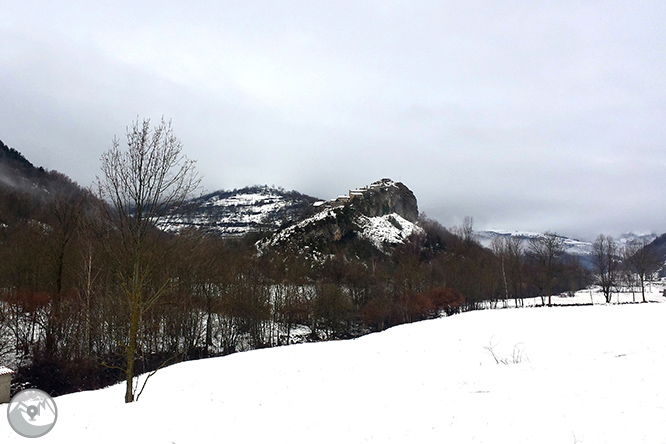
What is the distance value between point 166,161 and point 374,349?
1488 centimetres

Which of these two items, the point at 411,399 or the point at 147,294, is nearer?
the point at 411,399

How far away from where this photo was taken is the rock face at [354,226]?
90.8m

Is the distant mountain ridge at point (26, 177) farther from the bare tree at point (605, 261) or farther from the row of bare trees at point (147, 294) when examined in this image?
the bare tree at point (605, 261)

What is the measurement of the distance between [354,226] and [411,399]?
317 ft

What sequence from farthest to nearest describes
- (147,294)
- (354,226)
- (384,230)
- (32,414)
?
(384,230), (354,226), (147,294), (32,414)

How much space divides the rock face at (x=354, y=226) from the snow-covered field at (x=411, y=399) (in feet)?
237

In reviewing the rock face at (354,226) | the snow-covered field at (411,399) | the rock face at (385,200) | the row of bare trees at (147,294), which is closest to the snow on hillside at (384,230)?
the rock face at (354,226)

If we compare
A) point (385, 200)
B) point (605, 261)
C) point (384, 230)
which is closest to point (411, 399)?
point (605, 261)

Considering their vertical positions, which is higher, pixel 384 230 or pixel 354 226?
pixel 354 226

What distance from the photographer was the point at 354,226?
106m

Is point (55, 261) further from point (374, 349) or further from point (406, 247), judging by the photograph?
point (406, 247)

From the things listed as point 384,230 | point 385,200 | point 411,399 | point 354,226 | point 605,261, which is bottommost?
point 411,399

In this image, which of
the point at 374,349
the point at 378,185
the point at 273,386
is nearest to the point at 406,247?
the point at 378,185

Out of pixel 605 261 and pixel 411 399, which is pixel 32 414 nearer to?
pixel 411 399
